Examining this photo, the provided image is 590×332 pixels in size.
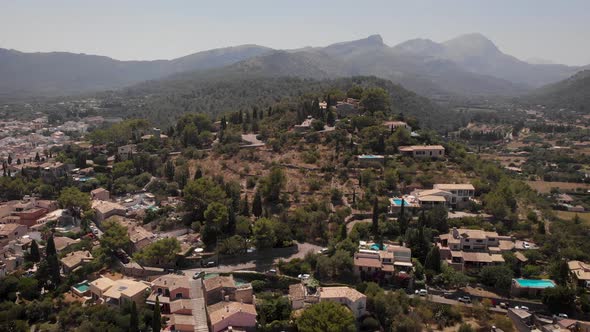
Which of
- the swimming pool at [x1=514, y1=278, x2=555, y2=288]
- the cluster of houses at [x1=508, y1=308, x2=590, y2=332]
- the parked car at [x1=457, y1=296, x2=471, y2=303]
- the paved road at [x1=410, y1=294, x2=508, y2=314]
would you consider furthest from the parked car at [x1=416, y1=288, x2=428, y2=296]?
the swimming pool at [x1=514, y1=278, x2=555, y2=288]

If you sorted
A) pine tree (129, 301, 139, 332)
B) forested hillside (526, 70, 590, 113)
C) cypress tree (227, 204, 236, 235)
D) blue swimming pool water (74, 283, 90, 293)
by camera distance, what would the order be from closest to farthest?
pine tree (129, 301, 139, 332) < blue swimming pool water (74, 283, 90, 293) < cypress tree (227, 204, 236, 235) < forested hillside (526, 70, 590, 113)

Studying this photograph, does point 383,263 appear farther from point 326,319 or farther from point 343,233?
point 326,319

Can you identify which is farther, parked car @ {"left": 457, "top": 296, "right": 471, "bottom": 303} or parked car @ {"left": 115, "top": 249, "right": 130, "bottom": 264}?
parked car @ {"left": 115, "top": 249, "right": 130, "bottom": 264}

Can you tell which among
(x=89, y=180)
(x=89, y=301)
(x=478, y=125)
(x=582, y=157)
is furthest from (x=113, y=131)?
(x=478, y=125)

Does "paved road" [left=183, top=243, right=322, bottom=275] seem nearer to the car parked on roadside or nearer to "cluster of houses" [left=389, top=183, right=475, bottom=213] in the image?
"cluster of houses" [left=389, top=183, right=475, bottom=213]

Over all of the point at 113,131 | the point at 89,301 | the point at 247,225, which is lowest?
the point at 89,301

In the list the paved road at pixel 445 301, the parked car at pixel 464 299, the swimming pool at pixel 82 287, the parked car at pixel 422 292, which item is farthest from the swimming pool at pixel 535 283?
the swimming pool at pixel 82 287

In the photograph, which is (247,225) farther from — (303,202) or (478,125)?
(478,125)

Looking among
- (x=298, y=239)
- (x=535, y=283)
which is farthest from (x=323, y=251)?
(x=535, y=283)
